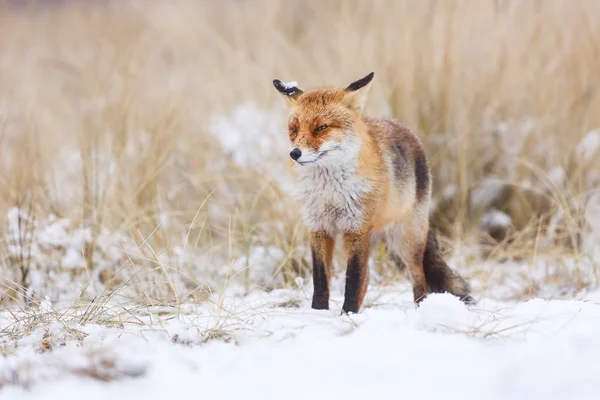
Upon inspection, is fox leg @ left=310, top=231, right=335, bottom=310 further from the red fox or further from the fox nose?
the fox nose

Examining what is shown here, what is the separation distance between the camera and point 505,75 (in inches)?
217

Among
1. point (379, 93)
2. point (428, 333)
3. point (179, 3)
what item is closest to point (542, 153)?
point (379, 93)

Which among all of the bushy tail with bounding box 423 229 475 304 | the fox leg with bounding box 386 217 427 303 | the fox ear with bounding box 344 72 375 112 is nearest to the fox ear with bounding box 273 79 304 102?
the fox ear with bounding box 344 72 375 112

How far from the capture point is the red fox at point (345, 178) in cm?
295

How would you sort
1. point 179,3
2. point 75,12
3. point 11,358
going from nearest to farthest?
point 11,358, point 179,3, point 75,12

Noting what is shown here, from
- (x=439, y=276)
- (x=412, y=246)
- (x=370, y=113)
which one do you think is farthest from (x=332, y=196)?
(x=370, y=113)

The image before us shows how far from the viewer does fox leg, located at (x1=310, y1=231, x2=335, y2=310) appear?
123 inches

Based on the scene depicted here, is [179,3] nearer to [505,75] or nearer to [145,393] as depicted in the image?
[505,75]

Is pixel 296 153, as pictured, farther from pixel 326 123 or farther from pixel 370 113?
pixel 370 113

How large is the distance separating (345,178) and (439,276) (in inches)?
38.4

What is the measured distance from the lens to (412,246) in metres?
3.41

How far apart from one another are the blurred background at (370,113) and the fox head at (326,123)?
3.36 feet

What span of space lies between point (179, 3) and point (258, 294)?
6.64 meters

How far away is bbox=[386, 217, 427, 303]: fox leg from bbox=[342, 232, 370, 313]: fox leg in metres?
0.35
